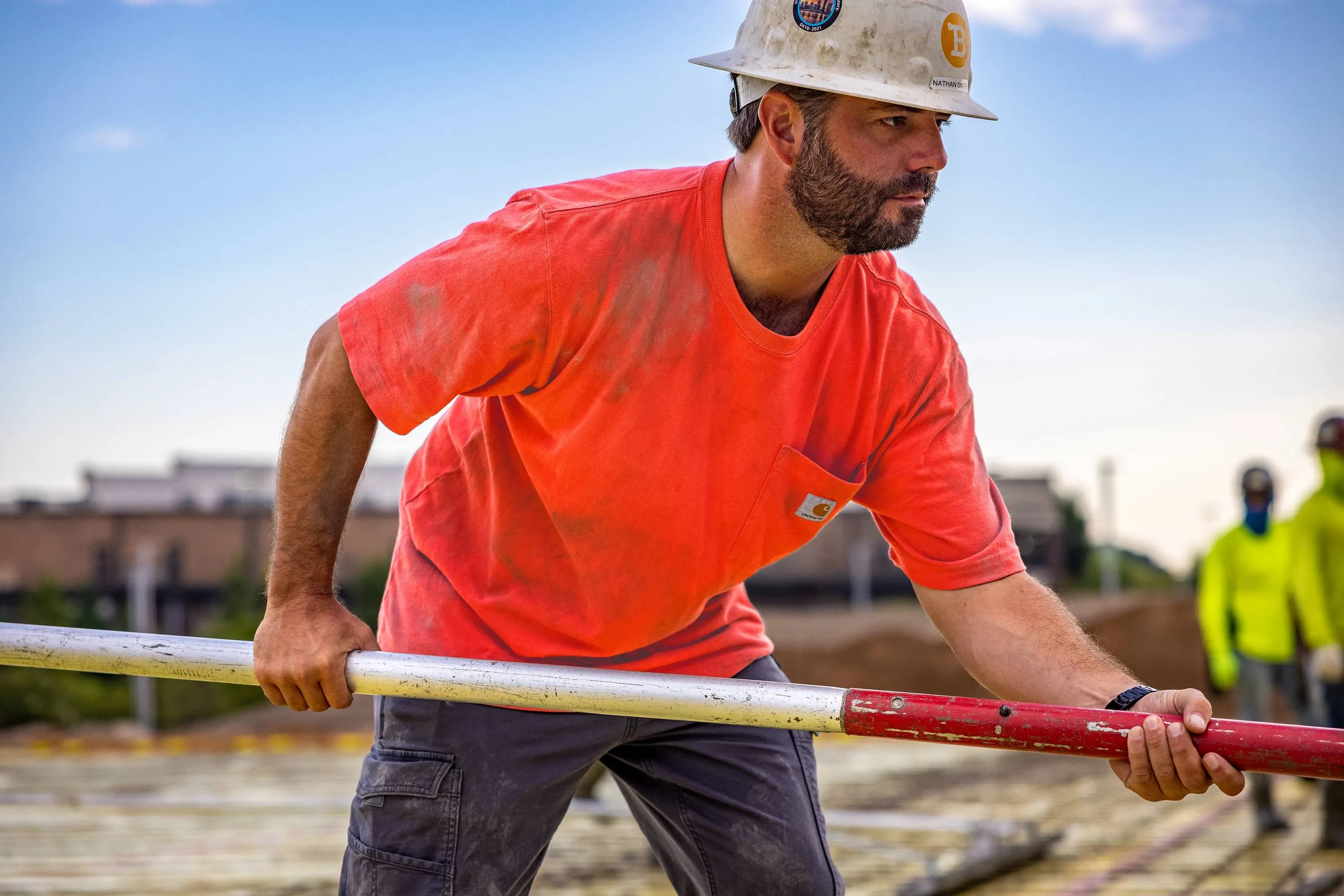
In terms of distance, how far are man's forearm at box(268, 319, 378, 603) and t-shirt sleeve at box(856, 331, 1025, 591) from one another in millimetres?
974

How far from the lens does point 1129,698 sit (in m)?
2.18

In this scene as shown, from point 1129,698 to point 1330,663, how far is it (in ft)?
15.0

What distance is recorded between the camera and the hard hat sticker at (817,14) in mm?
2252

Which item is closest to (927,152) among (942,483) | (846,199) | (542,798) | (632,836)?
(846,199)

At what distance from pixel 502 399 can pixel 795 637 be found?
24.1 metres

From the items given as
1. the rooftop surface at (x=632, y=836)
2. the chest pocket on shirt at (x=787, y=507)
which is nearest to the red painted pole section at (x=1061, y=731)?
the chest pocket on shirt at (x=787, y=507)

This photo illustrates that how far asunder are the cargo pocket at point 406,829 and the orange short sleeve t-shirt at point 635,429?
0.23 metres

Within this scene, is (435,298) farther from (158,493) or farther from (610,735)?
(158,493)

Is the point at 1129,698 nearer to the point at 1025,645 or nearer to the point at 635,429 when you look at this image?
the point at 1025,645

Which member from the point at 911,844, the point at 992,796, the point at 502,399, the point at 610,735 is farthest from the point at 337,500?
the point at 992,796

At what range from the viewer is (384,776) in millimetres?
2342

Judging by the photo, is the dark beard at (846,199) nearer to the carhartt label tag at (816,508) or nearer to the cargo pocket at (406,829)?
the carhartt label tag at (816,508)

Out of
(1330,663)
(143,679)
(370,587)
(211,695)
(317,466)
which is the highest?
(317,466)

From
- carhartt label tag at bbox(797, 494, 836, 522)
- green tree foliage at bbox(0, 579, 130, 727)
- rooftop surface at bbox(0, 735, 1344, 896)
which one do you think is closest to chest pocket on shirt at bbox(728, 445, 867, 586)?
carhartt label tag at bbox(797, 494, 836, 522)
